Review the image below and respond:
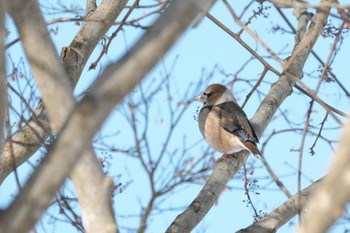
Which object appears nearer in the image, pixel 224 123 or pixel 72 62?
pixel 72 62

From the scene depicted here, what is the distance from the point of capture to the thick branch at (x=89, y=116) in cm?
186

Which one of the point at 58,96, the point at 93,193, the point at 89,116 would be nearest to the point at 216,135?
the point at 93,193

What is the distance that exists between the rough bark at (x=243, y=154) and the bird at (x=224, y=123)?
12cm

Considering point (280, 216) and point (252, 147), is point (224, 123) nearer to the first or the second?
point (252, 147)

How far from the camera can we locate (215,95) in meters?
7.05

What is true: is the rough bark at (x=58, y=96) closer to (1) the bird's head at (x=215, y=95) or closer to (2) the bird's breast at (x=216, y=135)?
(2) the bird's breast at (x=216, y=135)

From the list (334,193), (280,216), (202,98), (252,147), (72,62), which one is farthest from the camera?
(202,98)

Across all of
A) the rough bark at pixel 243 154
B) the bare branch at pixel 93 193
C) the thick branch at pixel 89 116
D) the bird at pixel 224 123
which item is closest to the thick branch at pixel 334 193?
the thick branch at pixel 89 116

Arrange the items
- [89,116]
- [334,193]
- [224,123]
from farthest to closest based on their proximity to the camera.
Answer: [224,123], [89,116], [334,193]

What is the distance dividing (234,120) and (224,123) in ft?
0.71

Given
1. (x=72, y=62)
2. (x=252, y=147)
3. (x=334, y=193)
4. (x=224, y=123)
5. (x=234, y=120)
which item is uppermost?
(x=224, y=123)

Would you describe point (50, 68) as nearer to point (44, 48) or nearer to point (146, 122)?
point (44, 48)

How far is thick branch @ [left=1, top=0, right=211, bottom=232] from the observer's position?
6.10 feet

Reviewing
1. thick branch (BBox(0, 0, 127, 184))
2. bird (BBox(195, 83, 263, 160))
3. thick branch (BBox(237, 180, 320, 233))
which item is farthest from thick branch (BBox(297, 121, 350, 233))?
bird (BBox(195, 83, 263, 160))
